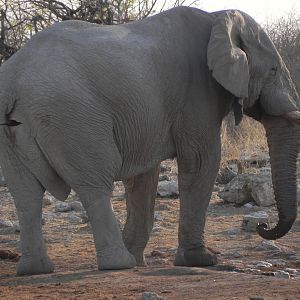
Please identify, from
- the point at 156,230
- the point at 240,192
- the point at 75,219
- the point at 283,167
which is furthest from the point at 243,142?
the point at 283,167

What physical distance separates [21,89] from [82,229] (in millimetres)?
3272

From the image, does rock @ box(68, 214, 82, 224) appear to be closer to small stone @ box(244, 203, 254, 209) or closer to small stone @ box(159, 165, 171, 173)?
small stone @ box(244, 203, 254, 209)

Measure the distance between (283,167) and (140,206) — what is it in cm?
113

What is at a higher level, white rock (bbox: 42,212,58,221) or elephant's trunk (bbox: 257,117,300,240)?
elephant's trunk (bbox: 257,117,300,240)

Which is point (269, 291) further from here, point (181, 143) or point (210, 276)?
point (181, 143)

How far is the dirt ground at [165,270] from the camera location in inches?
237

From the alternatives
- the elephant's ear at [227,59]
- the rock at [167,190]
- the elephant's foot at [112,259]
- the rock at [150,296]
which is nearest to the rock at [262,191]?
the rock at [167,190]

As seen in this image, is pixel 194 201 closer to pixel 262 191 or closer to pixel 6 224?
pixel 6 224

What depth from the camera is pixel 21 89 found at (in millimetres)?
7008

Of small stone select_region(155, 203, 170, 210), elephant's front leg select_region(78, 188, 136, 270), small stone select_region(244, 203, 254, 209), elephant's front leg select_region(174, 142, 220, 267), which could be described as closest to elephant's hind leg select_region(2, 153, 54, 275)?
elephant's front leg select_region(78, 188, 136, 270)

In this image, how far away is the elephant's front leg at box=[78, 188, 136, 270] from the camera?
7.12 meters

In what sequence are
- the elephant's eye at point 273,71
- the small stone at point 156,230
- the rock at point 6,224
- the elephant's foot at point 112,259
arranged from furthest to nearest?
the rock at point 6,224 < the small stone at point 156,230 < the elephant's eye at point 273,71 < the elephant's foot at point 112,259

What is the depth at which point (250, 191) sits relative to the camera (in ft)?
36.8

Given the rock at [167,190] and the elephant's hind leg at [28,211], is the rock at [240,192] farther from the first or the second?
the elephant's hind leg at [28,211]
